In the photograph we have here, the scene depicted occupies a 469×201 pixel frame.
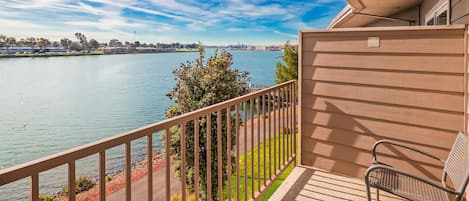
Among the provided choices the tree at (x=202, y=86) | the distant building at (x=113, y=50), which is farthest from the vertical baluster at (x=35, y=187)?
the distant building at (x=113, y=50)

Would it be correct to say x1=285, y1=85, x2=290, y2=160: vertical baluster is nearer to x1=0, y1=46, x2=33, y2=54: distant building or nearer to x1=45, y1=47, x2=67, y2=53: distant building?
x1=0, y1=46, x2=33, y2=54: distant building

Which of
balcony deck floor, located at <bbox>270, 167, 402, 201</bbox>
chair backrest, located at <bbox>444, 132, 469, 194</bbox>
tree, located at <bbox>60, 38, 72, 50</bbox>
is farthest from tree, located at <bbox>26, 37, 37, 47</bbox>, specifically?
chair backrest, located at <bbox>444, 132, 469, 194</bbox>

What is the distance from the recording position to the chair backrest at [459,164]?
60.4 inches

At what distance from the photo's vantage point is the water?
53.3ft

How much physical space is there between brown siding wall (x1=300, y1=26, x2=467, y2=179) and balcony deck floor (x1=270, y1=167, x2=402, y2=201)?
119 mm

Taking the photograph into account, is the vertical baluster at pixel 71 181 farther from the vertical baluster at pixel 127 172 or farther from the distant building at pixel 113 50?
the distant building at pixel 113 50

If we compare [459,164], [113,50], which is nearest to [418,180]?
[459,164]

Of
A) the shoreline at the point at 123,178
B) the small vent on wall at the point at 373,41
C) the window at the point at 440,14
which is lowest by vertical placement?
the shoreline at the point at 123,178

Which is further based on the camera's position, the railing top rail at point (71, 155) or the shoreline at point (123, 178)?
the shoreline at point (123, 178)

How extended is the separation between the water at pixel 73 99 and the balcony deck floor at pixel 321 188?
9.52 m

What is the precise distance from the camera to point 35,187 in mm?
878

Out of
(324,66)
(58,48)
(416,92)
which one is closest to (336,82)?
(324,66)

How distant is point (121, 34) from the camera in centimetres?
3164

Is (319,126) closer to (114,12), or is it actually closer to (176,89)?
(176,89)
